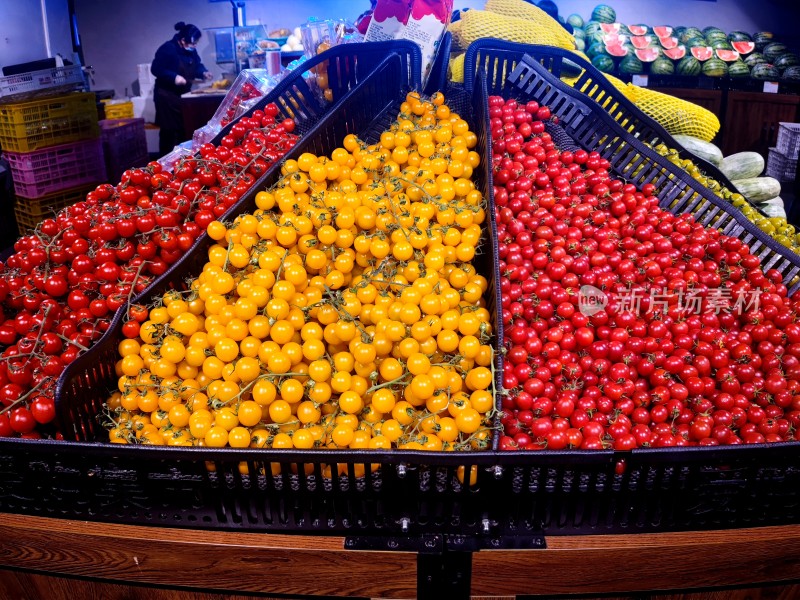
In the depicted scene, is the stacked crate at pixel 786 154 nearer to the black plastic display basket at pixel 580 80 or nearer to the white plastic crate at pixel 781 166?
the white plastic crate at pixel 781 166

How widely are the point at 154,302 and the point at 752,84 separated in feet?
23.5

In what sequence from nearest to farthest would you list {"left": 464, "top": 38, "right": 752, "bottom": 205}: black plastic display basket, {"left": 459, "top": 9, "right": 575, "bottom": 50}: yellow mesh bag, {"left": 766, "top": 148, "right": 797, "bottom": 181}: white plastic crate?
{"left": 464, "top": 38, "right": 752, "bottom": 205}: black plastic display basket < {"left": 459, "top": 9, "right": 575, "bottom": 50}: yellow mesh bag < {"left": 766, "top": 148, "right": 797, "bottom": 181}: white plastic crate

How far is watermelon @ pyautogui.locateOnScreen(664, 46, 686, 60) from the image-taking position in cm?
643

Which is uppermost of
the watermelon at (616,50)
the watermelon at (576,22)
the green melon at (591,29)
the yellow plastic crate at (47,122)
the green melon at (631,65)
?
the watermelon at (576,22)

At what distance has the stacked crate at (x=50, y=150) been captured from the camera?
5.00 meters

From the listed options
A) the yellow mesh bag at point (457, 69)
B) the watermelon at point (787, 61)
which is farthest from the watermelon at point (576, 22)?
the yellow mesh bag at point (457, 69)

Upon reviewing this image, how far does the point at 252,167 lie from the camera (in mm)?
2637

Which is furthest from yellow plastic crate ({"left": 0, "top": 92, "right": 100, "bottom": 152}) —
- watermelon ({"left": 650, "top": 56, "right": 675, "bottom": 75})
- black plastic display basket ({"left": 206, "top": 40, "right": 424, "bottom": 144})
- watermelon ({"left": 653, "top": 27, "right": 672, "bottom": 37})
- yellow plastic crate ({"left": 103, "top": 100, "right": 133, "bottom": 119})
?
watermelon ({"left": 653, "top": 27, "right": 672, "bottom": 37})

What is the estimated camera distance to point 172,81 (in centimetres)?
802

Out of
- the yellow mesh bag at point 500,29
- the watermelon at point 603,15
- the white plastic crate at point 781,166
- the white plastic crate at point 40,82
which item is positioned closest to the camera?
the yellow mesh bag at point 500,29

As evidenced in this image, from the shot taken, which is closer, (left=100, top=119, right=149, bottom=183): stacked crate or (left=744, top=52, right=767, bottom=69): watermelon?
(left=100, top=119, right=149, bottom=183): stacked crate

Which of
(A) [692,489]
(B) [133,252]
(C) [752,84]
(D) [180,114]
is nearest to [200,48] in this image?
(D) [180,114]

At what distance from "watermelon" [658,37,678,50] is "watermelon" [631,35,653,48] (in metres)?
0.17

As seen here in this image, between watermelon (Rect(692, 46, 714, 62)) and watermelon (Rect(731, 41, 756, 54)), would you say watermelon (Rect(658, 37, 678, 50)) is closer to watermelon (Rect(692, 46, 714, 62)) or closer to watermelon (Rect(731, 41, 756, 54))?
watermelon (Rect(692, 46, 714, 62))
